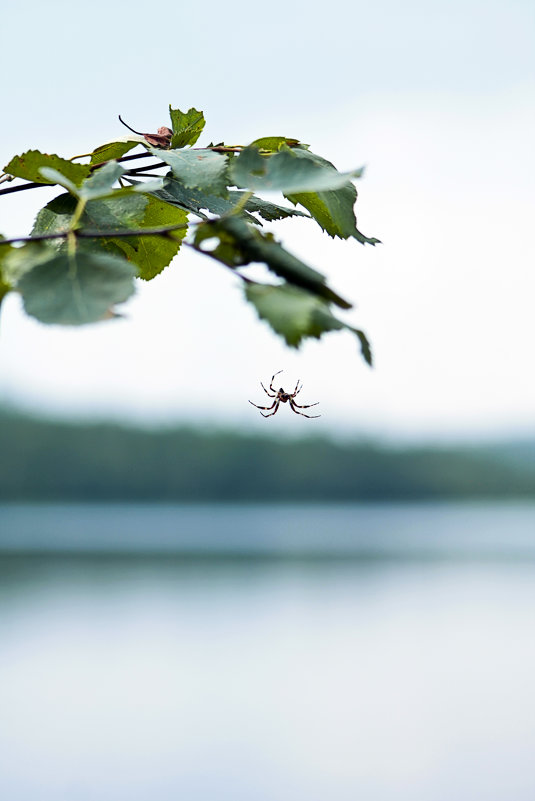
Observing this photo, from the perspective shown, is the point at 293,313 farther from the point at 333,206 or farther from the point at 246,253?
the point at 333,206

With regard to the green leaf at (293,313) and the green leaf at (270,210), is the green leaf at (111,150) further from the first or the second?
the green leaf at (293,313)

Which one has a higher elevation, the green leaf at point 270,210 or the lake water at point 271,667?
the lake water at point 271,667

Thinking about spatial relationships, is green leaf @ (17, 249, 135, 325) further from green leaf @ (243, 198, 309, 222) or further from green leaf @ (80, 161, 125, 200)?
green leaf @ (243, 198, 309, 222)

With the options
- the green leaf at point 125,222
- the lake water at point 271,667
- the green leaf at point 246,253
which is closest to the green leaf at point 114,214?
the green leaf at point 125,222

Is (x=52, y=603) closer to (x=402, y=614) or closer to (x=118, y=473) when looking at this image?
(x=402, y=614)

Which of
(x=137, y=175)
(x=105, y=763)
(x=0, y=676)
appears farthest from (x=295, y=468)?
(x=137, y=175)

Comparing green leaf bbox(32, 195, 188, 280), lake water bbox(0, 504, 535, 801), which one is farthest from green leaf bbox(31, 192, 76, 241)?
lake water bbox(0, 504, 535, 801)
